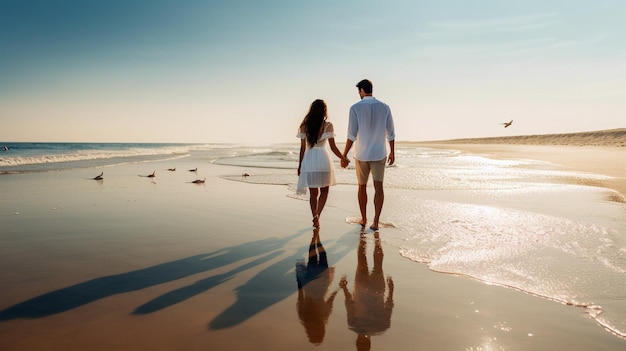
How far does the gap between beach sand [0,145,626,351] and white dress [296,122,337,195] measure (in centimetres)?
79

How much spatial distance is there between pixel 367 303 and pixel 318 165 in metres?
3.39

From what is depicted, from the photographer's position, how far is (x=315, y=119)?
617cm

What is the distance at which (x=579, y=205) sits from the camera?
743cm

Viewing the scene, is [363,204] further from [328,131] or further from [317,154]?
[328,131]

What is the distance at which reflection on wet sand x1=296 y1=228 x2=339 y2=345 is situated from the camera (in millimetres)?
2639

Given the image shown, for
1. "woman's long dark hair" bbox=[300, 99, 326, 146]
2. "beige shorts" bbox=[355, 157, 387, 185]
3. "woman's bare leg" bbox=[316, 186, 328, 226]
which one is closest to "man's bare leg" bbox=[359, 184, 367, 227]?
"beige shorts" bbox=[355, 157, 387, 185]

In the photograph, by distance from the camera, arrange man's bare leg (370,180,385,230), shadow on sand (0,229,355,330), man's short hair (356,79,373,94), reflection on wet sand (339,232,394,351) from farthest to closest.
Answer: man's short hair (356,79,373,94) → man's bare leg (370,180,385,230) → shadow on sand (0,229,355,330) → reflection on wet sand (339,232,394,351)

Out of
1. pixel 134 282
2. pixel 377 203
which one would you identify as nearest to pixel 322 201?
pixel 377 203

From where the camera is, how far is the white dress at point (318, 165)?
20.3 ft

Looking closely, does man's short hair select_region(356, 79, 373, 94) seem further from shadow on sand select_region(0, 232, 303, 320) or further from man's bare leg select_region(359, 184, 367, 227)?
shadow on sand select_region(0, 232, 303, 320)

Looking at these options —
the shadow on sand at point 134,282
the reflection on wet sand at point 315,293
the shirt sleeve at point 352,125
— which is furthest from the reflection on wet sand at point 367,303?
the shirt sleeve at point 352,125

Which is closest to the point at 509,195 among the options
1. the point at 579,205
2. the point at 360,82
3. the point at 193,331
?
the point at 579,205

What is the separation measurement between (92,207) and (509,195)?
9.10 metres

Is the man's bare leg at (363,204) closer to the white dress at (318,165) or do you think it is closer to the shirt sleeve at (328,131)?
the white dress at (318,165)
